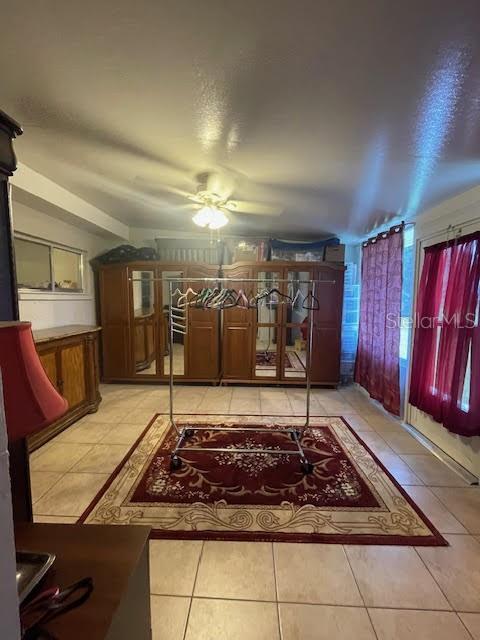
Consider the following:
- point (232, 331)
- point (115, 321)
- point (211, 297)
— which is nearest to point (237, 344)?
point (232, 331)

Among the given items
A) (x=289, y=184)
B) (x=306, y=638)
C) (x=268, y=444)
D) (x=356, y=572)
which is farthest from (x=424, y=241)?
(x=306, y=638)

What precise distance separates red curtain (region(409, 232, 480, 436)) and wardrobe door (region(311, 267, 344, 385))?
124cm

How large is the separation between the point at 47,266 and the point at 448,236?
397 centimetres

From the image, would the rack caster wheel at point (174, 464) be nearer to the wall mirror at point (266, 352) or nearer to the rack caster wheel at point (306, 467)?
the rack caster wheel at point (306, 467)

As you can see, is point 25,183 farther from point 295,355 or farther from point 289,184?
point 295,355

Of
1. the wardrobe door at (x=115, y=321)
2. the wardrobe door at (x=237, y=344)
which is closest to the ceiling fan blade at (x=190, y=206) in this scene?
the wardrobe door at (x=237, y=344)

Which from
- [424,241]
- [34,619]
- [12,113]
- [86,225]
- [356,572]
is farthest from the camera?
[86,225]

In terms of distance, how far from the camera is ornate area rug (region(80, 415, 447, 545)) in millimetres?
1633

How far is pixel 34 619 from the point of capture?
2.07ft

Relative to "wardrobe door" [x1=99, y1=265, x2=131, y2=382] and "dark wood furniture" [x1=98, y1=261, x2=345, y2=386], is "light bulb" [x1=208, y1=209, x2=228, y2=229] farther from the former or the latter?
"wardrobe door" [x1=99, y1=265, x2=131, y2=382]

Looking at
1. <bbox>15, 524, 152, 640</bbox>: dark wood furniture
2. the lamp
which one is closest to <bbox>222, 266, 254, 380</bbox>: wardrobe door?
<bbox>15, 524, 152, 640</bbox>: dark wood furniture

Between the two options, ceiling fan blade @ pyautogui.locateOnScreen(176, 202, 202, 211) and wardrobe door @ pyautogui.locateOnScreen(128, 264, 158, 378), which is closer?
ceiling fan blade @ pyautogui.locateOnScreen(176, 202, 202, 211)

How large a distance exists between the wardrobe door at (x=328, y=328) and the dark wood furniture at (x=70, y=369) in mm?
2775

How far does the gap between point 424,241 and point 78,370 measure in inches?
144
